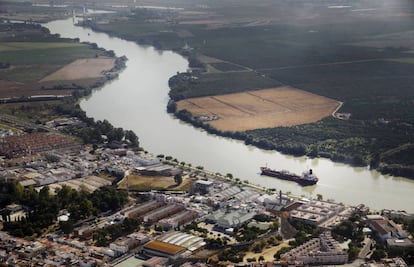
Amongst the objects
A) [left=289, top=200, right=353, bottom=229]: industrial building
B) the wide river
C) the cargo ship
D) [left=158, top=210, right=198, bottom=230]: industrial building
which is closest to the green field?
the wide river

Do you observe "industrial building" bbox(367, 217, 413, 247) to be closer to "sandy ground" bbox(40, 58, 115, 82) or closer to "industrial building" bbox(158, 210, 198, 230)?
"industrial building" bbox(158, 210, 198, 230)

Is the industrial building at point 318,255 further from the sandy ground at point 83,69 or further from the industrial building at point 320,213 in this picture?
the sandy ground at point 83,69

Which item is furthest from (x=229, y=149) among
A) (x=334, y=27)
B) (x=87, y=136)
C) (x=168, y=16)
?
(x=168, y=16)

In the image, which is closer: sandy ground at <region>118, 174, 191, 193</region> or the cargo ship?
sandy ground at <region>118, 174, 191, 193</region>

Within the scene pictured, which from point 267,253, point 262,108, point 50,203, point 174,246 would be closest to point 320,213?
point 267,253

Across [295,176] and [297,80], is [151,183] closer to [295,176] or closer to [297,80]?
[295,176]

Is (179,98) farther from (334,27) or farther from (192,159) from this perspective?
(334,27)
